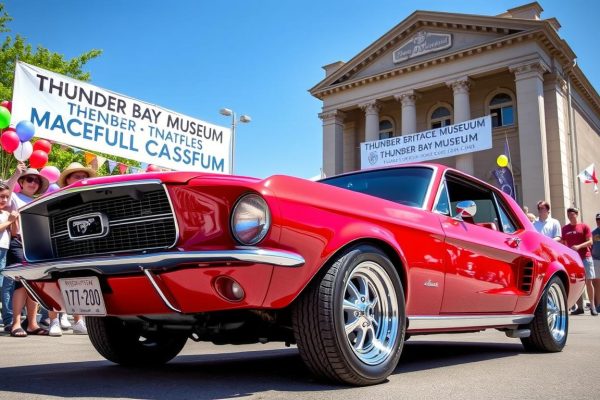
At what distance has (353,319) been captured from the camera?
289cm

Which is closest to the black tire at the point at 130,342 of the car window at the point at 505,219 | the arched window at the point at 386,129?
the car window at the point at 505,219

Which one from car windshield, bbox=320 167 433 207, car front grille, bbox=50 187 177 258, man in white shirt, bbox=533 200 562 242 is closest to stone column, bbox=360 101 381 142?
man in white shirt, bbox=533 200 562 242

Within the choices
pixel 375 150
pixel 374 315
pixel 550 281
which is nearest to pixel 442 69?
pixel 375 150

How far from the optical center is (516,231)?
4.77 m

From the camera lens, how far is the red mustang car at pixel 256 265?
2488 millimetres

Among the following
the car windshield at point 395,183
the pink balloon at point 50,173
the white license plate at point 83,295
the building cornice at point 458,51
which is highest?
the building cornice at point 458,51

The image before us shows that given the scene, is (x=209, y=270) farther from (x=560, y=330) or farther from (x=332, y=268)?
(x=560, y=330)

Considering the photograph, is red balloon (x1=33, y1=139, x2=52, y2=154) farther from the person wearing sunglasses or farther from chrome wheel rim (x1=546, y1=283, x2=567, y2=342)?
chrome wheel rim (x1=546, y1=283, x2=567, y2=342)

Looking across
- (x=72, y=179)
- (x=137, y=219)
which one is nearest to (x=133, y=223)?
(x=137, y=219)

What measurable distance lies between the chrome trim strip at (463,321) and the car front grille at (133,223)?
4.78 feet

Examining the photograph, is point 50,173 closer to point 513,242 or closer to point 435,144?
point 513,242

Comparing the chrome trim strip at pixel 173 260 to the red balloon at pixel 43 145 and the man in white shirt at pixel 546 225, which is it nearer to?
the red balloon at pixel 43 145

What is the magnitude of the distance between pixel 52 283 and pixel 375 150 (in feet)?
60.5

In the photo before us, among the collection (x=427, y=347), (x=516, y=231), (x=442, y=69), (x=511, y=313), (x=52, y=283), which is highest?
(x=442, y=69)
